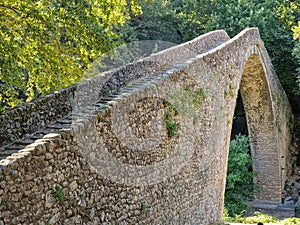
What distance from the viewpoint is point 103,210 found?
4934 millimetres

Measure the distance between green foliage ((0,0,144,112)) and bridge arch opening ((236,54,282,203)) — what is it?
31.1 feet

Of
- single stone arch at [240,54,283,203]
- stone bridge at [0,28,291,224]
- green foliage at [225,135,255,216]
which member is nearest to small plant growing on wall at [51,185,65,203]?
stone bridge at [0,28,291,224]

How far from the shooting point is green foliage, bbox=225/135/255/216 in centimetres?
1575

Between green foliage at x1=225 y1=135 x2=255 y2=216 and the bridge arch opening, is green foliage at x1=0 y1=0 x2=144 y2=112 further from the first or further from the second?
the bridge arch opening

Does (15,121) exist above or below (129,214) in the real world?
above

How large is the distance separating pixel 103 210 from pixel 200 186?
3529 mm

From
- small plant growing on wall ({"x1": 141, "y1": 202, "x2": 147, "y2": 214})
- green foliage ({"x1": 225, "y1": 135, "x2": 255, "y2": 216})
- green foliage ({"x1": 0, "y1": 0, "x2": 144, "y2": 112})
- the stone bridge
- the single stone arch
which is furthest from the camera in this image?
the single stone arch

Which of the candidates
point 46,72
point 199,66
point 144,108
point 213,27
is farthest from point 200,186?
point 213,27

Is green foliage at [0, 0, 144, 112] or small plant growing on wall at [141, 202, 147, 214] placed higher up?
green foliage at [0, 0, 144, 112]

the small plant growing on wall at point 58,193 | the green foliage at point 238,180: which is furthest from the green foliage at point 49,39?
the green foliage at point 238,180

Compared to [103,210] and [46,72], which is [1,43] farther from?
[103,210]

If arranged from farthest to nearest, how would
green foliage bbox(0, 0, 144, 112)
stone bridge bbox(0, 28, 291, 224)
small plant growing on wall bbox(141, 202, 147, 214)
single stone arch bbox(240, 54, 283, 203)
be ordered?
single stone arch bbox(240, 54, 283, 203)
green foliage bbox(0, 0, 144, 112)
small plant growing on wall bbox(141, 202, 147, 214)
stone bridge bbox(0, 28, 291, 224)

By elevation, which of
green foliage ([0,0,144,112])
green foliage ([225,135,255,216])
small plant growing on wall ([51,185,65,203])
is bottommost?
green foliage ([225,135,255,216])

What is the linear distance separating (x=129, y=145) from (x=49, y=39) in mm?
2840
